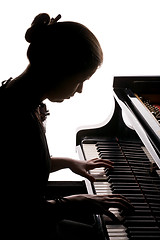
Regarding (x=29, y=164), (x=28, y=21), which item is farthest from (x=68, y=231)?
(x=28, y=21)

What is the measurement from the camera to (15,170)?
1073 mm

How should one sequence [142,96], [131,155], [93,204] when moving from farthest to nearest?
[142,96]
[131,155]
[93,204]

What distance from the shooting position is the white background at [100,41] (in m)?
2.70

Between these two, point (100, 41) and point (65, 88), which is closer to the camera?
point (65, 88)

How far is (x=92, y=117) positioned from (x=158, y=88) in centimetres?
107

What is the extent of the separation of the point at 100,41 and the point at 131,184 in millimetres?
1704

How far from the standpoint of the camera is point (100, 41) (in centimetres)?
286

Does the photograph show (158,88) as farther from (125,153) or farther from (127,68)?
(127,68)

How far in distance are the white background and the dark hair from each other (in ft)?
4.74

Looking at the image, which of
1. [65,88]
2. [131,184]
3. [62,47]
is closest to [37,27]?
[62,47]

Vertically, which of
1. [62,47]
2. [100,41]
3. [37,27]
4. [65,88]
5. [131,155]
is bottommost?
[131,155]

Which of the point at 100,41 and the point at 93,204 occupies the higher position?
the point at 100,41

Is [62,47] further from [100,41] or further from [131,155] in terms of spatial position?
[100,41]

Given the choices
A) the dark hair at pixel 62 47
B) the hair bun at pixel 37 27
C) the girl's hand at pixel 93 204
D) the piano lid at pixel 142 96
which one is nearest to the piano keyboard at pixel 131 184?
the girl's hand at pixel 93 204
